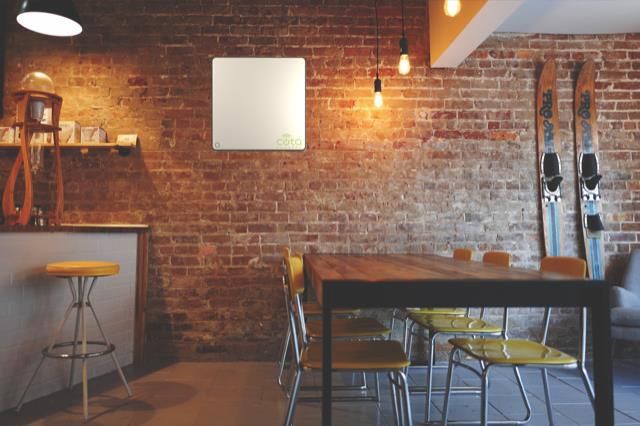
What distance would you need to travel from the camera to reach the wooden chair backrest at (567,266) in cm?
220

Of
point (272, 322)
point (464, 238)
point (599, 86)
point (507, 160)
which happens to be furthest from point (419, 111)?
point (272, 322)

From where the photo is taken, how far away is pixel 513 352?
7.00 feet

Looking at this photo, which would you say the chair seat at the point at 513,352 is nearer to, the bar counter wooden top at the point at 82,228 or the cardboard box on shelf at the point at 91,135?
the bar counter wooden top at the point at 82,228

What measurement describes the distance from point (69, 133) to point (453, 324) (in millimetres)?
3356

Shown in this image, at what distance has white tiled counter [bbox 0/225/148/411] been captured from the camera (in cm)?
278

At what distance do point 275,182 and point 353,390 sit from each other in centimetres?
182

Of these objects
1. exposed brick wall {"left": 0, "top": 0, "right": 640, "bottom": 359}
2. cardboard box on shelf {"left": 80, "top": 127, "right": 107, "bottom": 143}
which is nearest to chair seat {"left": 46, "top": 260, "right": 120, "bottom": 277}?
exposed brick wall {"left": 0, "top": 0, "right": 640, "bottom": 359}

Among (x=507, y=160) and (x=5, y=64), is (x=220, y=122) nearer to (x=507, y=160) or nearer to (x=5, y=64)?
(x=5, y=64)

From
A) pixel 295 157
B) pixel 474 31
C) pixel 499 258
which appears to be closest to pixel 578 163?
pixel 474 31

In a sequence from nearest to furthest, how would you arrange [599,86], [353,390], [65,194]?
[353,390] → [65,194] → [599,86]

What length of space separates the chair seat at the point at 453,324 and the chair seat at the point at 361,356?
22.7 inches

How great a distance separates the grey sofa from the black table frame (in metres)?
1.89

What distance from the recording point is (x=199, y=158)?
3988mm

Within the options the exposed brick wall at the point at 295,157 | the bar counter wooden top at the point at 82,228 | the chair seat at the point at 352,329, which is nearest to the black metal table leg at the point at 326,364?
the chair seat at the point at 352,329
